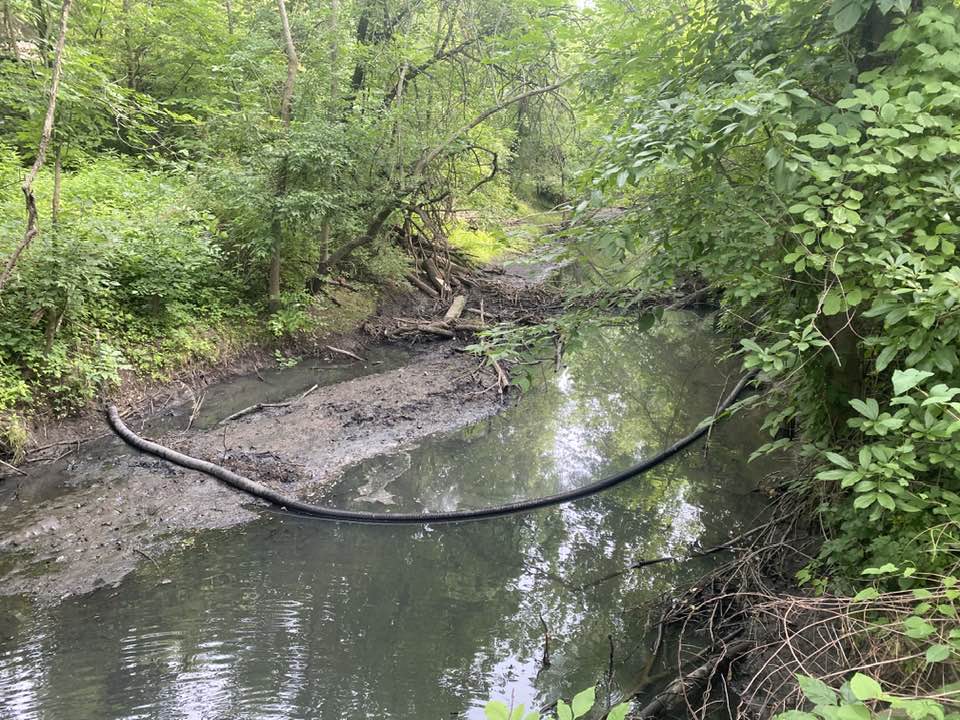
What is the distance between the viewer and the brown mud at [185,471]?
4.84 metres

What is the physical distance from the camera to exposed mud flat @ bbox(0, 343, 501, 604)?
4781 millimetres

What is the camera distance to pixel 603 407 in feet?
28.8

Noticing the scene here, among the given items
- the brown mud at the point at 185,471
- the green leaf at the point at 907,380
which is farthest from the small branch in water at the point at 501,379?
the green leaf at the point at 907,380

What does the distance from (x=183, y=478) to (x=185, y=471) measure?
5.4 inches

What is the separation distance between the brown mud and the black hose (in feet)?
0.36

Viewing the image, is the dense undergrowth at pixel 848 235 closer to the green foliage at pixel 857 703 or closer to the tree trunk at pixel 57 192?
the green foliage at pixel 857 703

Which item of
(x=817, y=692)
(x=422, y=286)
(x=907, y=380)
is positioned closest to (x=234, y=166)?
(x=422, y=286)

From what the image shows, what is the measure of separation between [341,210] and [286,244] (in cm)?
111

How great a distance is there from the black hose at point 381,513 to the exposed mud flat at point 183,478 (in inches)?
4.4

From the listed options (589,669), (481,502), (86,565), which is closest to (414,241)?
(481,502)

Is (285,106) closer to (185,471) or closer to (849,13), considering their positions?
(185,471)

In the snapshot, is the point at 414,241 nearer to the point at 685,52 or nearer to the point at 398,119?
the point at 398,119

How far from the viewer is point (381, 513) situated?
5.67 meters

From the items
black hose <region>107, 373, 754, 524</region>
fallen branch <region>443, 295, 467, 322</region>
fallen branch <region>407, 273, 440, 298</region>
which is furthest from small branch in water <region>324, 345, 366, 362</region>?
black hose <region>107, 373, 754, 524</region>
